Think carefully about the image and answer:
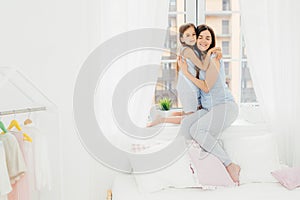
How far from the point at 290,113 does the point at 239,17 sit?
83 cm

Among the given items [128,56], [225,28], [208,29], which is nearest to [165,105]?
[128,56]

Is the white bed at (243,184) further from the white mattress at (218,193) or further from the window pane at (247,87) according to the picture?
the window pane at (247,87)

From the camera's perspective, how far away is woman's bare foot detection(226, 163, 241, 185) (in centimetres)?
259

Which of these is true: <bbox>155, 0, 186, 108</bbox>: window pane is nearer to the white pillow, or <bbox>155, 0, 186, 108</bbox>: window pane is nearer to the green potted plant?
the green potted plant

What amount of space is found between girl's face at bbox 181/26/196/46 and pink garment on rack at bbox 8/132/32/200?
137 cm

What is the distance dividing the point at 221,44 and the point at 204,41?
0.34m

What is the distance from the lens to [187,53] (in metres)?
2.87

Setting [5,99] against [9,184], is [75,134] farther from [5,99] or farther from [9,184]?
[9,184]

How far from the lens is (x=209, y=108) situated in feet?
9.22

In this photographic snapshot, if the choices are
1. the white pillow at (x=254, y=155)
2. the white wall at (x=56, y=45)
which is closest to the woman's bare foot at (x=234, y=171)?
the white pillow at (x=254, y=155)

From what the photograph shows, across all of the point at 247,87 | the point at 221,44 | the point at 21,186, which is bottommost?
the point at 21,186

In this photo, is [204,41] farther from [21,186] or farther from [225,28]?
[21,186]

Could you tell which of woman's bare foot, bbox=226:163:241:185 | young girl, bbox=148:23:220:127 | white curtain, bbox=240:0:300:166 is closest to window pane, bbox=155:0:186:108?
young girl, bbox=148:23:220:127

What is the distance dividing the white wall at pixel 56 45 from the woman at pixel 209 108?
2.34 feet
